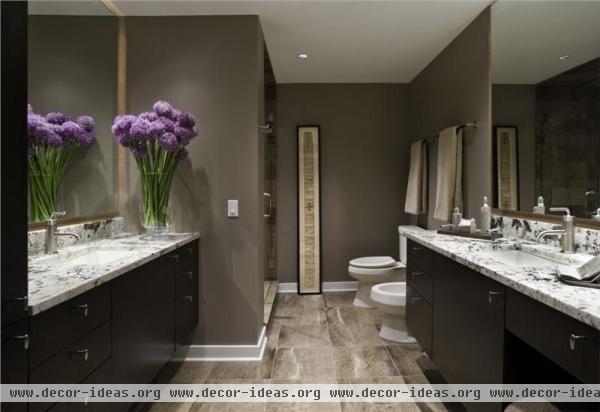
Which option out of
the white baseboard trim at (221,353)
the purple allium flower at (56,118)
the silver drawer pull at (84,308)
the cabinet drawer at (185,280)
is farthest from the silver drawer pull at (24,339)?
the white baseboard trim at (221,353)

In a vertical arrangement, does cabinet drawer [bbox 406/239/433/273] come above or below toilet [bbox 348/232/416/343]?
above

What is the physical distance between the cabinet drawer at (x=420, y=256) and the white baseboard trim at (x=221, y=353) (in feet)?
4.13

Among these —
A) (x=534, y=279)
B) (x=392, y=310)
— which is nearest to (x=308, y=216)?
(x=392, y=310)

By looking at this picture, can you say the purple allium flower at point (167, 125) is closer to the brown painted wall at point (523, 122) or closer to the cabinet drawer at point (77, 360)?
the cabinet drawer at point (77, 360)

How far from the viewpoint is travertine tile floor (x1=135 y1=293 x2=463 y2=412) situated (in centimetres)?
205

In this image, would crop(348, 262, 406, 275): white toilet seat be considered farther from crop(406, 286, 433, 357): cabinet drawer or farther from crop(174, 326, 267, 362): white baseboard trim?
crop(174, 326, 267, 362): white baseboard trim

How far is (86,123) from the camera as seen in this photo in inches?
89.7

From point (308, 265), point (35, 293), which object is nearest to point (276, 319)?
point (308, 265)

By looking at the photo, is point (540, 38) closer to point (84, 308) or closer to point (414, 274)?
point (414, 274)

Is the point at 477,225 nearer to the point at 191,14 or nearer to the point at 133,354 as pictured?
the point at 133,354

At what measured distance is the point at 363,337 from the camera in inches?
119

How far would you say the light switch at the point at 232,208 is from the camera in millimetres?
2643

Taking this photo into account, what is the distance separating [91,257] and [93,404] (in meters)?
0.87

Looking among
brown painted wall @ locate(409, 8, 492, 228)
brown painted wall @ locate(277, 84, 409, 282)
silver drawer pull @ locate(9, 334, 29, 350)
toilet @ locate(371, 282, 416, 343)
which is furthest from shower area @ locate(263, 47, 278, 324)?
silver drawer pull @ locate(9, 334, 29, 350)
